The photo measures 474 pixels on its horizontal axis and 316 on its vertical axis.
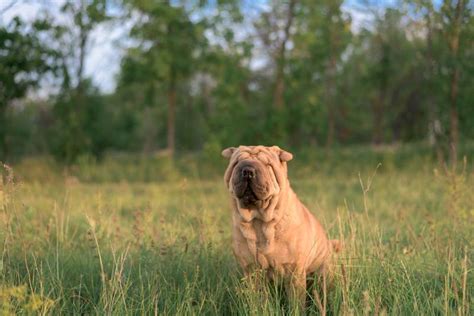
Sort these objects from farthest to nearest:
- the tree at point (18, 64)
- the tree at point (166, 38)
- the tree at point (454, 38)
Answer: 1. the tree at point (166, 38)
2. the tree at point (18, 64)
3. the tree at point (454, 38)

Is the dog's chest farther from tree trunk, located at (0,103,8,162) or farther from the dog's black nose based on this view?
tree trunk, located at (0,103,8,162)

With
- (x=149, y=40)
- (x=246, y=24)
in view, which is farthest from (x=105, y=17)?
(x=246, y=24)

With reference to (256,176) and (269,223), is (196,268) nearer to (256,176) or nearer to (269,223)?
(269,223)

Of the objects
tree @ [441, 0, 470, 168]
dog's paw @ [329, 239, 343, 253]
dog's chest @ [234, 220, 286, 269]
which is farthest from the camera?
tree @ [441, 0, 470, 168]

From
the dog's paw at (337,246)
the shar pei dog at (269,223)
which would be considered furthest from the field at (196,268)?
the shar pei dog at (269,223)

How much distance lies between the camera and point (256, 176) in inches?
139

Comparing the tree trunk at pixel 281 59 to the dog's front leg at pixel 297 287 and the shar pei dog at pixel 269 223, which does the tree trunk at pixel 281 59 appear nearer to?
the shar pei dog at pixel 269 223

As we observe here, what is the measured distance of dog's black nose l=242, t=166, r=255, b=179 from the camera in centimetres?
354

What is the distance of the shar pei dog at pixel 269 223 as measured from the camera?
3615 mm

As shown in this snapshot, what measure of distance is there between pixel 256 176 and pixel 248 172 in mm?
63

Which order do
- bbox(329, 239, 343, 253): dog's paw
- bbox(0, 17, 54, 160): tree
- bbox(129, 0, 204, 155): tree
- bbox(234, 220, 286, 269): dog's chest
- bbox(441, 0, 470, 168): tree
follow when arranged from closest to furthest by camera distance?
bbox(234, 220, 286, 269): dog's chest → bbox(329, 239, 343, 253): dog's paw → bbox(441, 0, 470, 168): tree → bbox(0, 17, 54, 160): tree → bbox(129, 0, 204, 155): tree

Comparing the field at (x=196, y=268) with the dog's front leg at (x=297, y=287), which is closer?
the field at (x=196, y=268)

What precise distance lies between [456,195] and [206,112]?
27.1 m

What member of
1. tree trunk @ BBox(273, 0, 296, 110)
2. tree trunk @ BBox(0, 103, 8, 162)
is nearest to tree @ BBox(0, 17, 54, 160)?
tree trunk @ BBox(0, 103, 8, 162)
